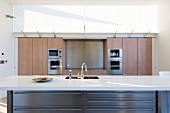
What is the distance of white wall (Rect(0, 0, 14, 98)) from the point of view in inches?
187

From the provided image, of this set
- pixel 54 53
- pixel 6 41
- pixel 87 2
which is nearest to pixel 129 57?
pixel 87 2

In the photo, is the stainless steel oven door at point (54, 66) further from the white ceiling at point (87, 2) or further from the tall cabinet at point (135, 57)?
the tall cabinet at point (135, 57)

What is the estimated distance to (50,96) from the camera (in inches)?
83.1

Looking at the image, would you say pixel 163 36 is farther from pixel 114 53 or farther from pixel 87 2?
pixel 87 2

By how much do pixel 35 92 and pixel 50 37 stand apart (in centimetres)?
353

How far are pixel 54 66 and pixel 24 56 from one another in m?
1.02

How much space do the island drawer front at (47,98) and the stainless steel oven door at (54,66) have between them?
3321 mm

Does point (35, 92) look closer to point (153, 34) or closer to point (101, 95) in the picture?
point (101, 95)

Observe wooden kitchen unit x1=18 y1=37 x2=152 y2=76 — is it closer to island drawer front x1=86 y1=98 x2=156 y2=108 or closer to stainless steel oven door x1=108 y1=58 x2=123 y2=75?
stainless steel oven door x1=108 y1=58 x2=123 y2=75

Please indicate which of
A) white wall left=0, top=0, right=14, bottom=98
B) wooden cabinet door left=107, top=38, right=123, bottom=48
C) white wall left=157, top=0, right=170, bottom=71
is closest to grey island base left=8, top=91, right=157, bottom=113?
white wall left=0, top=0, right=14, bottom=98

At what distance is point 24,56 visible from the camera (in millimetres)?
5414

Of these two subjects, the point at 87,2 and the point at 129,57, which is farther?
the point at 129,57

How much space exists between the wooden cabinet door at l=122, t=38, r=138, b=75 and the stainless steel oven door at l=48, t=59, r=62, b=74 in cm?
208

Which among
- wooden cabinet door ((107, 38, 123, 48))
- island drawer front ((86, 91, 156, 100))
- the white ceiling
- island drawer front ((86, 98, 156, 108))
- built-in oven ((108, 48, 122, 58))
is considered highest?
the white ceiling
